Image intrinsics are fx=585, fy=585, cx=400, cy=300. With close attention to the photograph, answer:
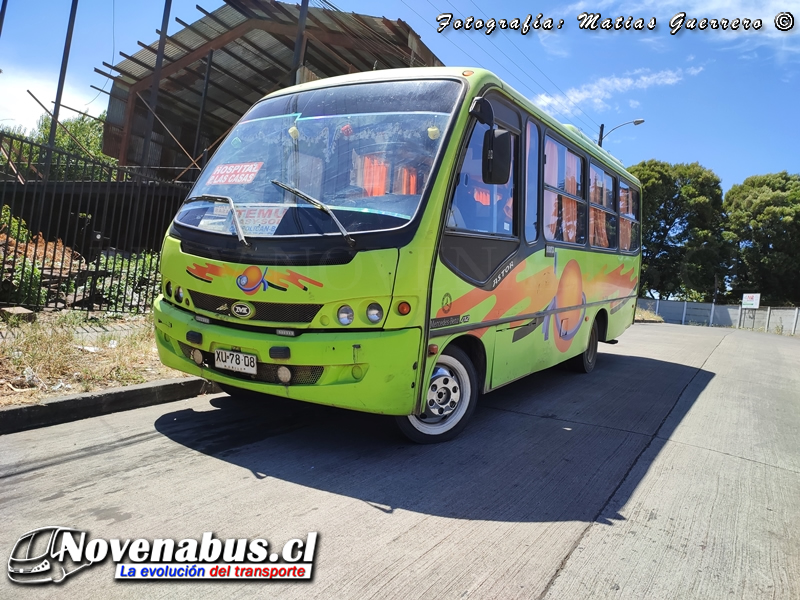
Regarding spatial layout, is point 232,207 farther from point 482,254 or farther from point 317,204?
point 482,254

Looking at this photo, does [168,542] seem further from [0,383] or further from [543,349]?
[543,349]

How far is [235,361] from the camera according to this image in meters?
4.02

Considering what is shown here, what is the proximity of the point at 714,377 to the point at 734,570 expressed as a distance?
6825 mm

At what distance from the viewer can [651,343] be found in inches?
543

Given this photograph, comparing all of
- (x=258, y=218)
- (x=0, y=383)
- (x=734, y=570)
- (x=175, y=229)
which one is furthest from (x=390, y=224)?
(x=0, y=383)

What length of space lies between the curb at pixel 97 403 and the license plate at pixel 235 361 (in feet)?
4.00

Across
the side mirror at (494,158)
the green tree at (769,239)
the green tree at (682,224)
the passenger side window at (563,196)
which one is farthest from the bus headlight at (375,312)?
the green tree at (769,239)

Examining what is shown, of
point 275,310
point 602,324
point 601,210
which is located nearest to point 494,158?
point 275,310

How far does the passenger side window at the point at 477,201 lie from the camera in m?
4.30

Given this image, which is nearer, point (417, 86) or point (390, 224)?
point (390, 224)

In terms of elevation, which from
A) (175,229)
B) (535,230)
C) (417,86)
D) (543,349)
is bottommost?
(543,349)

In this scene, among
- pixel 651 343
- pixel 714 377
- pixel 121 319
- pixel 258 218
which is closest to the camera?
pixel 258 218

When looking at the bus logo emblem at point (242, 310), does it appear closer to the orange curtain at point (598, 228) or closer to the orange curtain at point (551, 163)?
the orange curtain at point (551, 163)

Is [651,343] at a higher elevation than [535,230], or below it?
below
